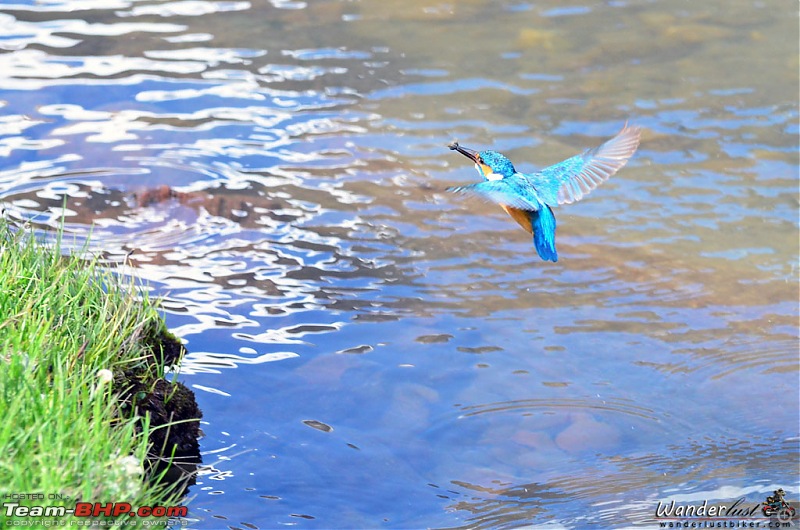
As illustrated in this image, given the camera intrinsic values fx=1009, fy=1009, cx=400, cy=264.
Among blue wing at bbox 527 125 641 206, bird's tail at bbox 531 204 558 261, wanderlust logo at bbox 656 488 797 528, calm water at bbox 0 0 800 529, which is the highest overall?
blue wing at bbox 527 125 641 206

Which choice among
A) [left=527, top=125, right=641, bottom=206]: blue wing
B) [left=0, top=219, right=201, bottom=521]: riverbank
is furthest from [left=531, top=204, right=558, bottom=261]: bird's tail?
[left=0, top=219, right=201, bottom=521]: riverbank

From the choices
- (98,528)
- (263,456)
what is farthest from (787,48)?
(98,528)

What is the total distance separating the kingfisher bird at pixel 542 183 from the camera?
3.90 meters

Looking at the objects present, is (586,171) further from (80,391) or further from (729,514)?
(80,391)

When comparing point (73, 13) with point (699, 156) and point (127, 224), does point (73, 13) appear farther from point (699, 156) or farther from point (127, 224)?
point (699, 156)

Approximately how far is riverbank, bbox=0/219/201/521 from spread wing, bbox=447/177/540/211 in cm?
135

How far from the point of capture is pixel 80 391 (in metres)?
3.51

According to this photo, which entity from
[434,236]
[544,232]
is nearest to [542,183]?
[544,232]

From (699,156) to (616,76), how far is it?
60.6 inches

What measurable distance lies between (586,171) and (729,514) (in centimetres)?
160

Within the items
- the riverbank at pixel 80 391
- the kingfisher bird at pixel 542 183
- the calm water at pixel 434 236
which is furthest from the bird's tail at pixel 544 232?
the riverbank at pixel 80 391

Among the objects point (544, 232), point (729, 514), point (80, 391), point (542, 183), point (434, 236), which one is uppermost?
point (542, 183)

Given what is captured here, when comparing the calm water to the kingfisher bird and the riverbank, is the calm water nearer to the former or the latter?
the riverbank

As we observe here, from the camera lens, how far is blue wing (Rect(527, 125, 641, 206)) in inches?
176
